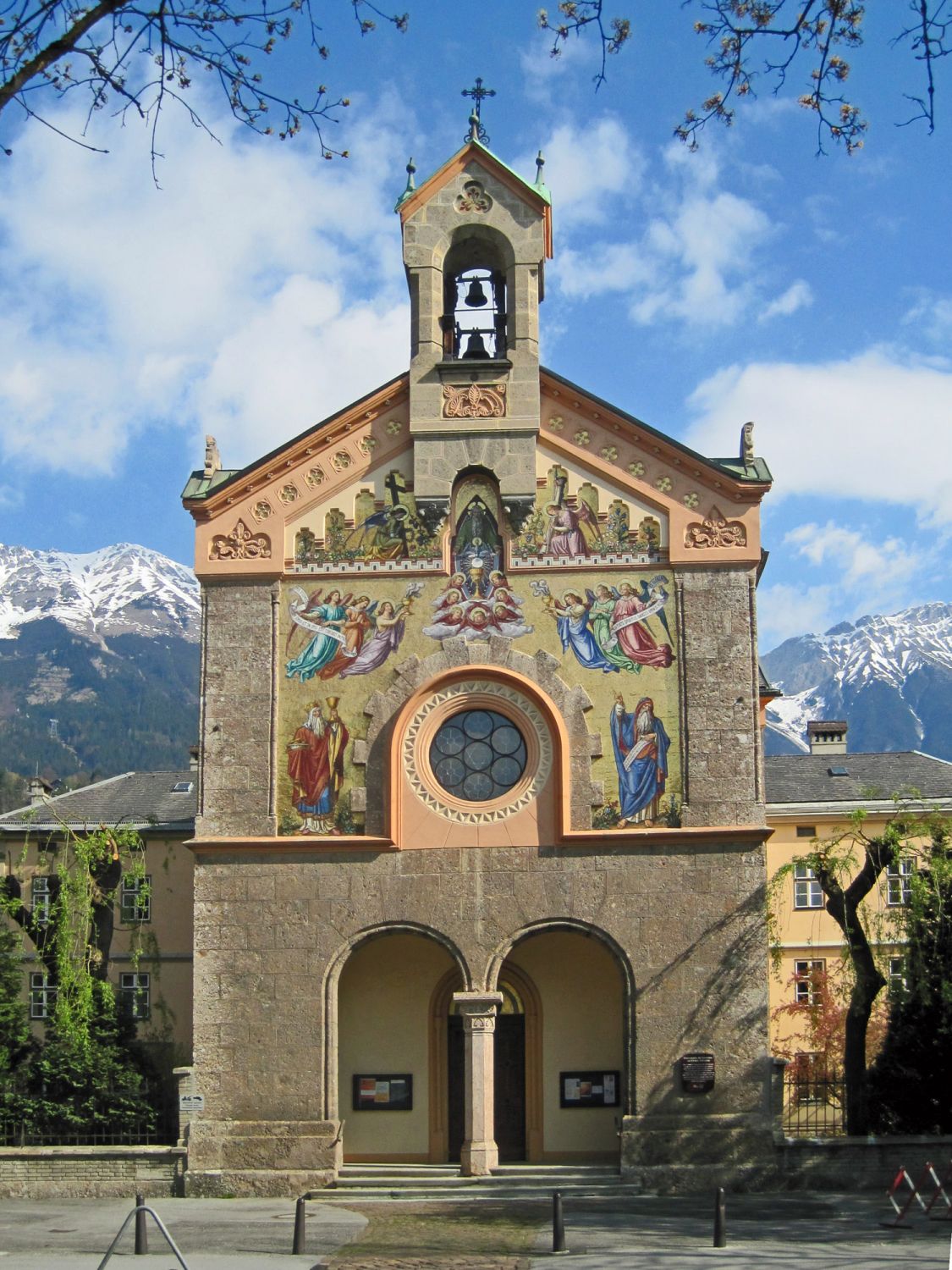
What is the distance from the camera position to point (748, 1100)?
104 feet

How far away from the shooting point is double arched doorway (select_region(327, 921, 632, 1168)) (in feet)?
111

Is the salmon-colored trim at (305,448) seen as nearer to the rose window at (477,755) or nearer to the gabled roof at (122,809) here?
the rose window at (477,755)

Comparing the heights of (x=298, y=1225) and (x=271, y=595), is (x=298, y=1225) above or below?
below

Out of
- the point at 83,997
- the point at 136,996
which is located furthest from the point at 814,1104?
the point at 83,997

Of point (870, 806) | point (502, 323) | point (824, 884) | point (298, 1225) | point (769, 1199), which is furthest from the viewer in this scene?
point (870, 806)

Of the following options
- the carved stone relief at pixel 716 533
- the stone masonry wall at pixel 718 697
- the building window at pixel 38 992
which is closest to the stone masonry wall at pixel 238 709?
Result: the stone masonry wall at pixel 718 697

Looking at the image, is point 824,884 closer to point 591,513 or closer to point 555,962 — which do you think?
point 555,962

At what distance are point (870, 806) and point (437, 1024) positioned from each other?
1381cm

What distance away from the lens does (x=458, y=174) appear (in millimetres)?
35312

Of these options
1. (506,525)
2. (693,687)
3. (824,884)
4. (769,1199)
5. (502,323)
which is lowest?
(769,1199)

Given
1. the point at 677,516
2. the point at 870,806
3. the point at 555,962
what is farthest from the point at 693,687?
the point at 870,806

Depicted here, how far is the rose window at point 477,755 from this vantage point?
33188 mm

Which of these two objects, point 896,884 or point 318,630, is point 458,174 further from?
point 896,884

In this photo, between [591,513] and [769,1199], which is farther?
[591,513]
